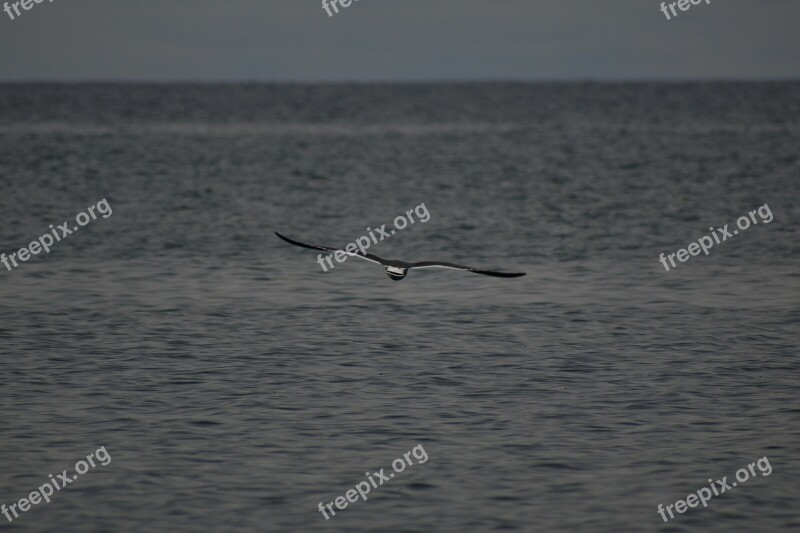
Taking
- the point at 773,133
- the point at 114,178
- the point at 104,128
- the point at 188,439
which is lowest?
the point at 773,133

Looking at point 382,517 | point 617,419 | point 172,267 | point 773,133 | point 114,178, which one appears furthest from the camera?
point 773,133

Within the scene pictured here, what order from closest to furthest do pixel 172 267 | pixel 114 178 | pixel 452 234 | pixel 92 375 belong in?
pixel 92 375, pixel 172 267, pixel 452 234, pixel 114 178

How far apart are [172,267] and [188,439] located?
57.4 feet

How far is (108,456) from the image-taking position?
18.5 metres

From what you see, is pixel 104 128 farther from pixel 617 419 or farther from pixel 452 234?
pixel 617 419

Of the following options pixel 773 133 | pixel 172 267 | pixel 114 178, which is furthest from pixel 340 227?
pixel 773 133

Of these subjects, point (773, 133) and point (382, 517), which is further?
point (773, 133)

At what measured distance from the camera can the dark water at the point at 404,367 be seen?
1703 centimetres

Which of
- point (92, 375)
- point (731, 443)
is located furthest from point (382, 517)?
point (92, 375)

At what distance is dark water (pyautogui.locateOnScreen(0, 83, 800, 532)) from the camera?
671 inches

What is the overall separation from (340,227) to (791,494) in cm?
3214

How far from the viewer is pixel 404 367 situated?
2359cm

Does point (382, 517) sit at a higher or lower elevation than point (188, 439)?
lower

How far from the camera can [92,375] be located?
902 inches
